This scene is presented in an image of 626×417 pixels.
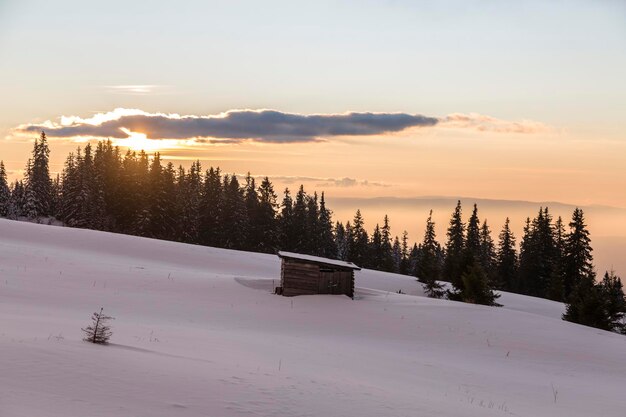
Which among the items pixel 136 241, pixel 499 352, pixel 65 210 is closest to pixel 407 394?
pixel 499 352

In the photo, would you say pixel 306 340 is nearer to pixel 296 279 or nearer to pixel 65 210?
pixel 296 279

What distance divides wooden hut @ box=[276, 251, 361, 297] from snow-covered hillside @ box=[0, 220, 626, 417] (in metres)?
1.25

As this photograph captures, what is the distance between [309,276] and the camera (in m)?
35.8

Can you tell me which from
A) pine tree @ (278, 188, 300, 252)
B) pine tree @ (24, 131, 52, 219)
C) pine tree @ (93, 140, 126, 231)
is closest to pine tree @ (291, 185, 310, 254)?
pine tree @ (278, 188, 300, 252)

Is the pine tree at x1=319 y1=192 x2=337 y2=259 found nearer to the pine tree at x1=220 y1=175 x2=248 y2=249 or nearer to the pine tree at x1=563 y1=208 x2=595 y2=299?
the pine tree at x1=220 y1=175 x2=248 y2=249

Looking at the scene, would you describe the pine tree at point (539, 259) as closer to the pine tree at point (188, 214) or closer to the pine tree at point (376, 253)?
the pine tree at point (376, 253)

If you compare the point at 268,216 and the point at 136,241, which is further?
the point at 268,216

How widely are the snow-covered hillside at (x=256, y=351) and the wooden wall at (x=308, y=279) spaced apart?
1.24 m

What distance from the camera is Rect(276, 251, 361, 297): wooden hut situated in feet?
117

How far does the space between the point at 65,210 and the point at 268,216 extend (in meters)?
33.1

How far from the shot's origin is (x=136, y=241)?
52.2m

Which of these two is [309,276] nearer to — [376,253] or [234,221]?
[234,221]

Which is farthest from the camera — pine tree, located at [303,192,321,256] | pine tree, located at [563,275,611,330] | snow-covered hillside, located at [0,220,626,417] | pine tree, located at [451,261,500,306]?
pine tree, located at [303,192,321,256]

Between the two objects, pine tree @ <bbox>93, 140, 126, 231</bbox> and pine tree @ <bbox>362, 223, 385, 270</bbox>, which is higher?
pine tree @ <bbox>93, 140, 126, 231</bbox>
